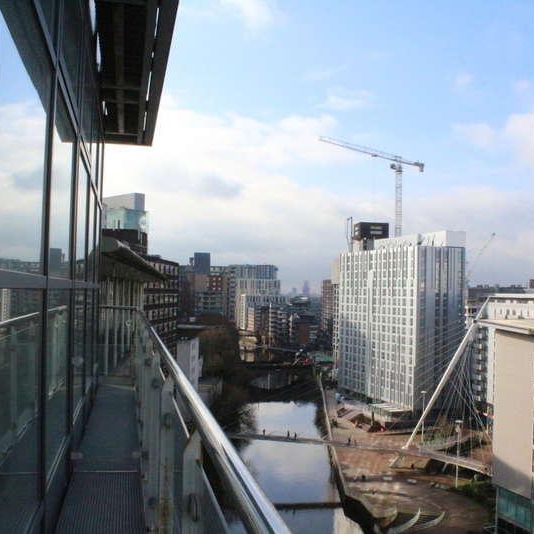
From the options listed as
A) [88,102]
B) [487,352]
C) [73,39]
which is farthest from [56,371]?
[487,352]

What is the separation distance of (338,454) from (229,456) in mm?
29022

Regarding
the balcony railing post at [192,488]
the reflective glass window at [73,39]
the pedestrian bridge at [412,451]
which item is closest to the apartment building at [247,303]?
the pedestrian bridge at [412,451]

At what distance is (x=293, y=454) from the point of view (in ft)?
98.1

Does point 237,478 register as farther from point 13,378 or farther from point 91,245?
point 91,245

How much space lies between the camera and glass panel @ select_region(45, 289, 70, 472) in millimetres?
1990

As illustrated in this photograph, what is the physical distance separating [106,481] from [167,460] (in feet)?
4.48

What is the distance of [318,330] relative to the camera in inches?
3241

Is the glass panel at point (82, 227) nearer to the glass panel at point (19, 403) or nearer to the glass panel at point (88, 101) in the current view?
the glass panel at point (88, 101)

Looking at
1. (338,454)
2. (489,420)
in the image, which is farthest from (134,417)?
(489,420)

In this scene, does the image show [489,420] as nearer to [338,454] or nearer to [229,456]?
[338,454]

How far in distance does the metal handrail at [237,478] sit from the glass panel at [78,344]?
6.62 feet

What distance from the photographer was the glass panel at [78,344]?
114 inches

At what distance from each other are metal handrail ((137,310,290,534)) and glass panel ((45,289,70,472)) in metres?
1.11

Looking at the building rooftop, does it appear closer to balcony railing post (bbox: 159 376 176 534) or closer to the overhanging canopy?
the overhanging canopy
